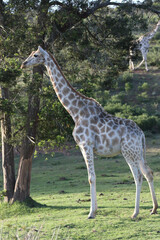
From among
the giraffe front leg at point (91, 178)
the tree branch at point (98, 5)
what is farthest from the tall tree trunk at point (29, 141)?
the giraffe front leg at point (91, 178)

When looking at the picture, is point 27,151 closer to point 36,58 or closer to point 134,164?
point 36,58

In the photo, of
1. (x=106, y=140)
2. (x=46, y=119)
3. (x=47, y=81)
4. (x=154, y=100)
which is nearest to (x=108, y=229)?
(x=106, y=140)

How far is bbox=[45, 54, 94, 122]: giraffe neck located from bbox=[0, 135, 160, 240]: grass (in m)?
2.36

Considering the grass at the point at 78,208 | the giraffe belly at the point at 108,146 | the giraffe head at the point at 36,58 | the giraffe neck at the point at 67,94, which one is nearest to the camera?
the grass at the point at 78,208

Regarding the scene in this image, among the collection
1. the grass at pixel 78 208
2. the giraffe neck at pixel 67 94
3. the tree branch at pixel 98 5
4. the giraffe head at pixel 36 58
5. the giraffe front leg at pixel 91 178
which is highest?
the tree branch at pixel 98 5

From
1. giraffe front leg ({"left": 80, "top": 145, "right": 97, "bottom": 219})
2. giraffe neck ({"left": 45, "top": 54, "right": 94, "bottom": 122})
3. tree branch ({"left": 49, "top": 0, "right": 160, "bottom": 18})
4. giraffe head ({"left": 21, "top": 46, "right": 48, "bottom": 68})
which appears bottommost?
giraffe front leg ({"left": 80, "top": 145, "right": 97, "bottom": 219})

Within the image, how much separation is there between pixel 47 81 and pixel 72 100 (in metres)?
2.14

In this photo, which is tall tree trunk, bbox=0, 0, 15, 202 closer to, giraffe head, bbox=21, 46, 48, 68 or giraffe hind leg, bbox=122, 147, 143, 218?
giraffe head, bbox=21, 46, 48, 68

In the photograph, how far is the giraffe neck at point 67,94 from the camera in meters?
9.07

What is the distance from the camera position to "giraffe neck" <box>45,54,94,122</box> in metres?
9.07

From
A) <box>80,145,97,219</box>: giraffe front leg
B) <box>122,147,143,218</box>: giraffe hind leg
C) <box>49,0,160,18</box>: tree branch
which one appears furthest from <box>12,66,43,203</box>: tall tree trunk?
<box>122,147,143,218</box>: giraffe hind leg

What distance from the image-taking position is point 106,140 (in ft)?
28.6

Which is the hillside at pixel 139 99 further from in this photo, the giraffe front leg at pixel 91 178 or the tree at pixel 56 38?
the giraffe front leg at pixel 91 178

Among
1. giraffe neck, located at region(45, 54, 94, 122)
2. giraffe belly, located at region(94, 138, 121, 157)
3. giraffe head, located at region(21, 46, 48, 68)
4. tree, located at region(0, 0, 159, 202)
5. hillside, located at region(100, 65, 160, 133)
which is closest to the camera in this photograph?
giraffe belly, located at region(94, 138, 121, 157)
